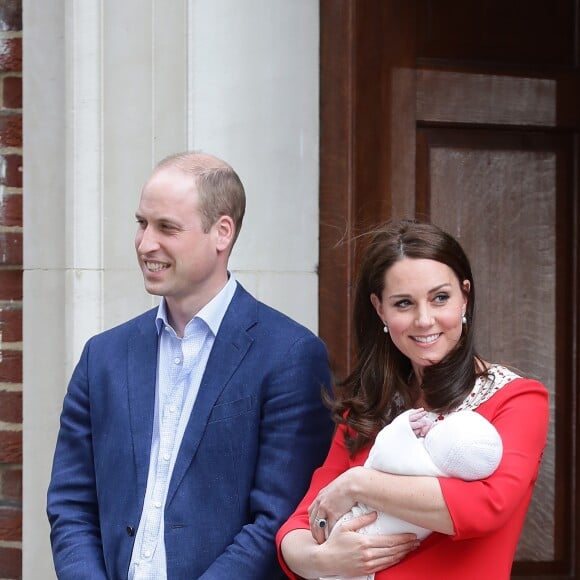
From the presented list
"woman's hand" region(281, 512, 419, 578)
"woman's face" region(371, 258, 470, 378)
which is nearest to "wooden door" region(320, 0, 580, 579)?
"woman's face" region(371, 258, 470, 378)

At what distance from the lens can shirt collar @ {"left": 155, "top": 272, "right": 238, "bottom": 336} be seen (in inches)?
101

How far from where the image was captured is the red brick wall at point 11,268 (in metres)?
3.39

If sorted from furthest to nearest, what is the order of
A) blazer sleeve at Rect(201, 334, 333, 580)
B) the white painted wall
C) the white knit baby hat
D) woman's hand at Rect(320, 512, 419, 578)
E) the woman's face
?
the white painted wall, blazer sleeve at Rect(201, 334, 333, 580), the woman's face, woman's hand at Rect(320, 512, 419, 578), the white knit baby hat

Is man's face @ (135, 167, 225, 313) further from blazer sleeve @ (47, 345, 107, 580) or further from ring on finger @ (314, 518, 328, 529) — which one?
ring on finger @ (314, 518, 328, 529)

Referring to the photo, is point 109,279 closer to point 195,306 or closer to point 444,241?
point 195,306

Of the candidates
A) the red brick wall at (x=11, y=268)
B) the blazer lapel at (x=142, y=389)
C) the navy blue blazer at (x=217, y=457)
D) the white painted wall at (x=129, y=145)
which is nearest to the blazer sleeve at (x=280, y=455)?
the navy blue blazer at (x=217, y=457)

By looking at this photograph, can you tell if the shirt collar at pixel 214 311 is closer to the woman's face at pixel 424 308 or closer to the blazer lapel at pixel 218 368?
the blazer lapel at pixel 218 368

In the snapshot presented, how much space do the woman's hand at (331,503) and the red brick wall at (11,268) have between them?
1401 millimetres

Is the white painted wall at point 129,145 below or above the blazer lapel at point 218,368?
above

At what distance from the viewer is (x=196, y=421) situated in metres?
2.48

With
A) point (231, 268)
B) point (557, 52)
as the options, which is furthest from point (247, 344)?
point (557, 52)

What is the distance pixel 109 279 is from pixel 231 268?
355 millimetres

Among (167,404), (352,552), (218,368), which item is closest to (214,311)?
(218,368)

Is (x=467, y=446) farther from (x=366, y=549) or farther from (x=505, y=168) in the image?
(x=505, y=168)
